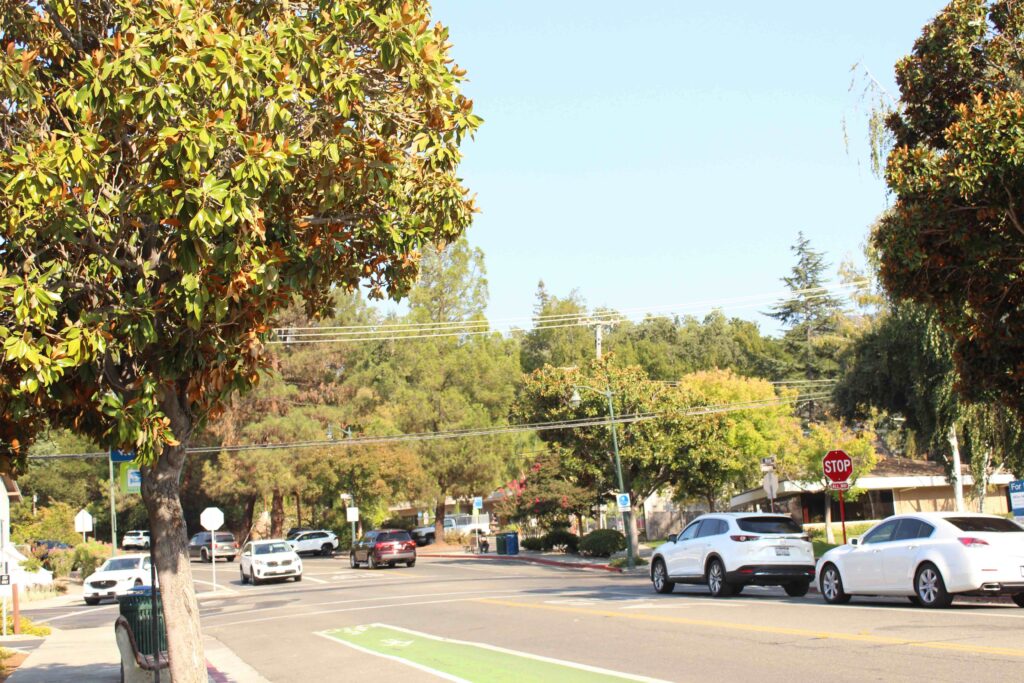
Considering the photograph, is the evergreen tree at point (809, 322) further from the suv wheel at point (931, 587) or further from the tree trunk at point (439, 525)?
the suv wheel at point (931, 587)

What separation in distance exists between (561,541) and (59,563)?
81.8ft

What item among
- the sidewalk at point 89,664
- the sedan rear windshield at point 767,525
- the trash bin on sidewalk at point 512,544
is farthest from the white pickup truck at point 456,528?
the sidewalk at point 89,664

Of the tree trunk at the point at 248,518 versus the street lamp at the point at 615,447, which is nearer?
the street lamp at the point at 615,447

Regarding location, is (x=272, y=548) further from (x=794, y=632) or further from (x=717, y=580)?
(x=794, y=632)

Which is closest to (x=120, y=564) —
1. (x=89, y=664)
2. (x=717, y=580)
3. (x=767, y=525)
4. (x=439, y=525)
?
(x=89, y=664)

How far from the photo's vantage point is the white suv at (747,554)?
67.8 feet

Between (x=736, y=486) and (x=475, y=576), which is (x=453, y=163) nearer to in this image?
(x=475, y=576)

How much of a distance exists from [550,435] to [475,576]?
8.86m

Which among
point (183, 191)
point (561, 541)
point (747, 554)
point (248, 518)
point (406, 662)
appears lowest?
point (561, 541)

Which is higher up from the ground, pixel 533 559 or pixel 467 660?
pixel 467 660

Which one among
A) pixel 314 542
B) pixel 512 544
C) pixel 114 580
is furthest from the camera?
pixel 314 542

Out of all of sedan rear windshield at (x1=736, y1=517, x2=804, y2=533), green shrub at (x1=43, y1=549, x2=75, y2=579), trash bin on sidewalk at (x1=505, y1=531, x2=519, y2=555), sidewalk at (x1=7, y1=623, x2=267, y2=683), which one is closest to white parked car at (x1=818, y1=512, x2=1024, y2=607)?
sedan rear windshield at (x1=736, y1=517, x2=804, y2=533)

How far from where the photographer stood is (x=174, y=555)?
9523mm

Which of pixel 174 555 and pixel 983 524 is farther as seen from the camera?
pixel 983 524
